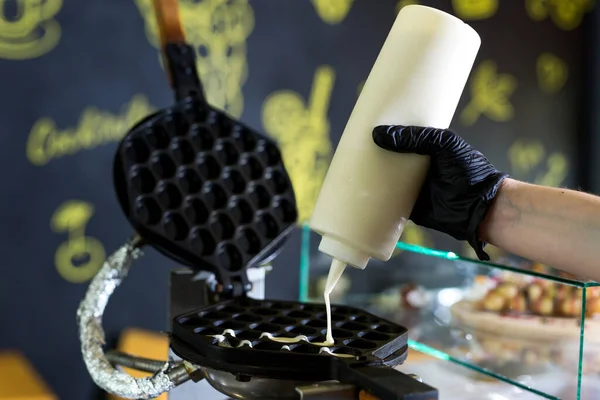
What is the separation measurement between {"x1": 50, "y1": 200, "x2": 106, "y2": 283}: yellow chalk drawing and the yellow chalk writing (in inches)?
59.7

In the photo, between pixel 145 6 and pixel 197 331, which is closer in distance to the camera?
pixel 197 331

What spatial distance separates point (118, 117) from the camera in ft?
6.00

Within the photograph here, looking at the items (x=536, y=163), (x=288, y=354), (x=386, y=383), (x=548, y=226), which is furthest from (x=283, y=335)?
(x=536, y=163)

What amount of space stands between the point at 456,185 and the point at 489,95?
1.83m

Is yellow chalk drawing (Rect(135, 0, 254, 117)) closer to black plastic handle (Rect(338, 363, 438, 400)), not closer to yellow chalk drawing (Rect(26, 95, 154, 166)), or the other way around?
yellow chalk drawing (Rect(26, 95, 154, 166))

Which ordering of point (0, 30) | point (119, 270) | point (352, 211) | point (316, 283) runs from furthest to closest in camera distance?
point (316, 283) → point (0, 30) → point (119, 270) → point (352, 211)

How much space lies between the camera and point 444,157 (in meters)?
0.80

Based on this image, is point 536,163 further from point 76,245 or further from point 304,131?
point 76,245

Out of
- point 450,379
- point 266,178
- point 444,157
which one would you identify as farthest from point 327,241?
point 450,379

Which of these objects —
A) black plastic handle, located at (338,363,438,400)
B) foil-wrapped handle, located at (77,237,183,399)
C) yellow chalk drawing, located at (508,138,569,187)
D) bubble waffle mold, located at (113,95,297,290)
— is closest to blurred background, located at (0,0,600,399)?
yellow chalk drawing, located at (508,138,569,187)

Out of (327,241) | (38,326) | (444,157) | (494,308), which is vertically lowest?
(38,326)

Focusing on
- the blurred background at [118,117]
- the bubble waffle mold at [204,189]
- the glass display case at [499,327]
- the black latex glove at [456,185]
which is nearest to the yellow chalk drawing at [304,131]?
the blurred background at [118,117]

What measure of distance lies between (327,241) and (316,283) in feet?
4.11

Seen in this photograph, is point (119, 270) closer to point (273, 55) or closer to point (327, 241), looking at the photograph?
point (327, 241)
